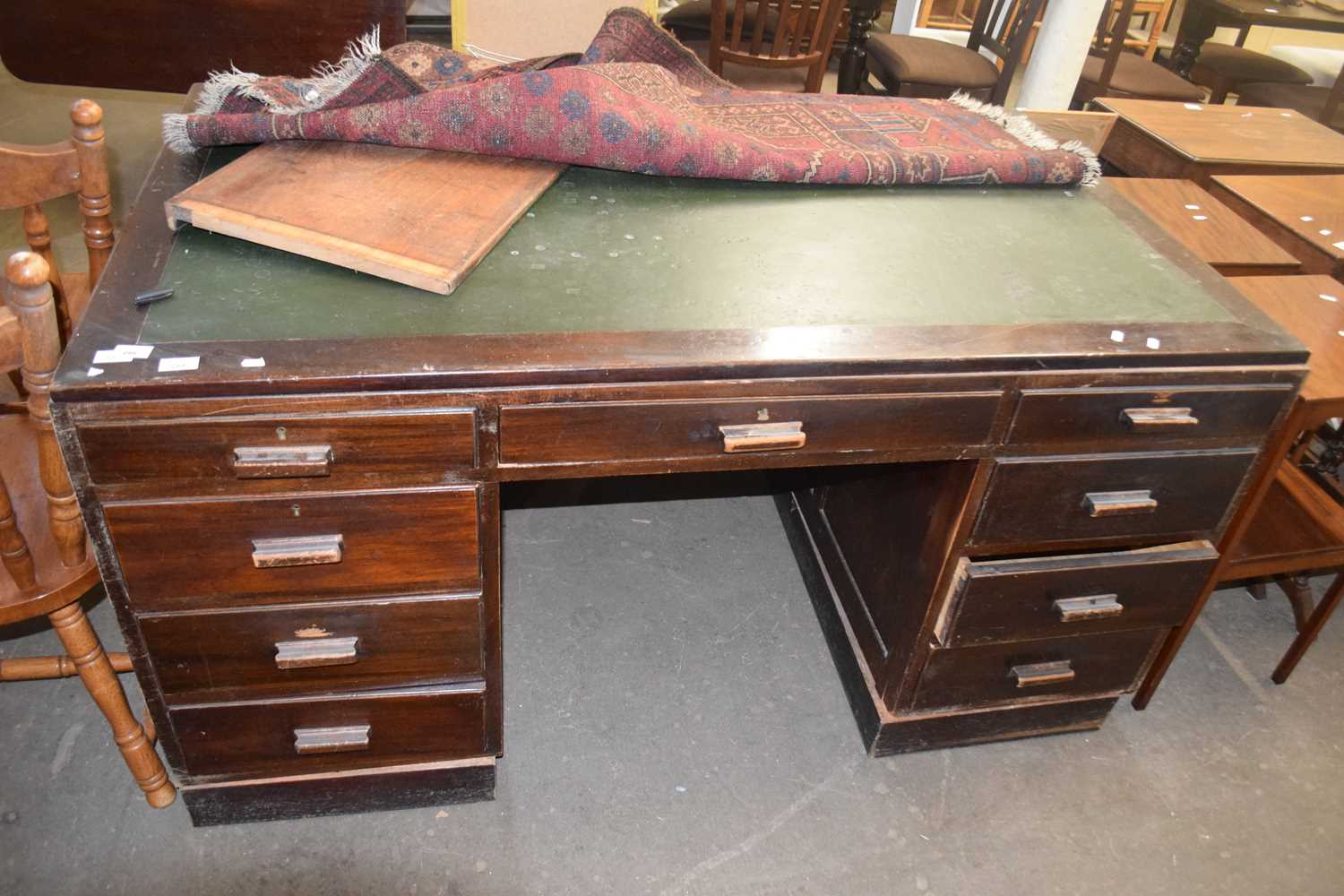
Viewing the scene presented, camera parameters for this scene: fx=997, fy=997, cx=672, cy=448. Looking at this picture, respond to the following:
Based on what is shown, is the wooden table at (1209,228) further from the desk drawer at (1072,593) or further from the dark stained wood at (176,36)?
the dark stained wood at (176,36)

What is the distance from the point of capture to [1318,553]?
182 cm

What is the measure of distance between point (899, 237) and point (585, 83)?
0.54 metres

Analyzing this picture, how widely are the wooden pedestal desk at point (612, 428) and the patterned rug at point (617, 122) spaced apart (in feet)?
0.18

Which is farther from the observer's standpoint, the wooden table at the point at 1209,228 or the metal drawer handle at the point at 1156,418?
the wooden table at the point at 1209,228

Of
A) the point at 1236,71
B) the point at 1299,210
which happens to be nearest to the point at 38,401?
the point at 1299,210

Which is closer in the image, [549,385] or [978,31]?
[549,385]

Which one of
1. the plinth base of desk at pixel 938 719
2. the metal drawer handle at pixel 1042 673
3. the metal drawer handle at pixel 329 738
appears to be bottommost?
the plinth base of desk at pixel 938 719

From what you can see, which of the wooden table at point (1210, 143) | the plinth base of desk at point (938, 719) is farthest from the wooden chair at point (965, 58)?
the plinth base of desk at point (938, 719)

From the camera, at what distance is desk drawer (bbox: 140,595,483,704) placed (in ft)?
4.38

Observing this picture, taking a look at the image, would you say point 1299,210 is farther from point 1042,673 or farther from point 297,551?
point 297,551

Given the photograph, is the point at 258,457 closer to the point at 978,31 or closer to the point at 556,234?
the point at 556,234

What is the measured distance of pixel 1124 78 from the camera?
3705 millimetres

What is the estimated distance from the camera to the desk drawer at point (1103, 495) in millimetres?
1430

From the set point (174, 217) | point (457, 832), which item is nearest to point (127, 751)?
point (457, 832)
